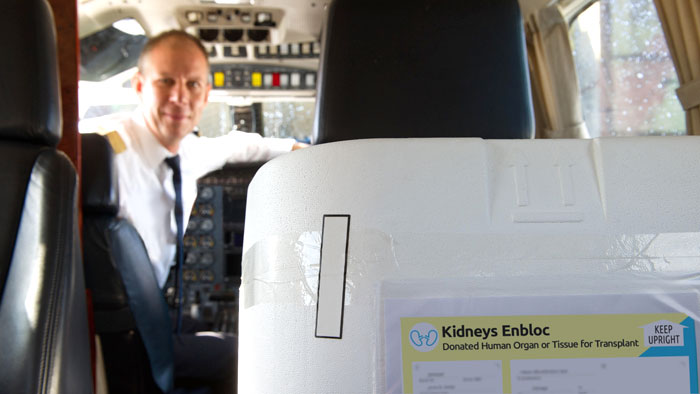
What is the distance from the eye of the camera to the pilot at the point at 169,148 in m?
2.57

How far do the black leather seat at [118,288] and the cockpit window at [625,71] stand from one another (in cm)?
170

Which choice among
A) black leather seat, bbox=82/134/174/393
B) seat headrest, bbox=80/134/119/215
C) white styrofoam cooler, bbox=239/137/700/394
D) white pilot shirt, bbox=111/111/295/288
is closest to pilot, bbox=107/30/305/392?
white pilot shirt, bbox=111/111/295/288

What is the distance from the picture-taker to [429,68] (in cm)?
151

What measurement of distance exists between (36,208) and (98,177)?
676mm

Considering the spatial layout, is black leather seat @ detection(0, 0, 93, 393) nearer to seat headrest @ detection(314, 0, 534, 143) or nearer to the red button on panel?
seat headrest @ detection(314, 0, 534, 143)

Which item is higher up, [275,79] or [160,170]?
[275,79]

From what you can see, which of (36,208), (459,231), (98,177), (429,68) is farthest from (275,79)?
(459,231)

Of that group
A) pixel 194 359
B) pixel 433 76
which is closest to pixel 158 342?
pixel 194 359

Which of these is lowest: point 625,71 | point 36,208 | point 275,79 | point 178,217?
point 36,208

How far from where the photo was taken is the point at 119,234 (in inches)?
81.7

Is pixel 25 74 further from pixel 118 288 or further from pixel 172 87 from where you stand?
pixel 172 87

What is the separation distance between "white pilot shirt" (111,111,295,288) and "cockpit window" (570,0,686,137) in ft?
4.06

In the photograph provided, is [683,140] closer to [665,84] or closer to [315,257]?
[315,257]

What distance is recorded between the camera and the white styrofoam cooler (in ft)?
2.49
